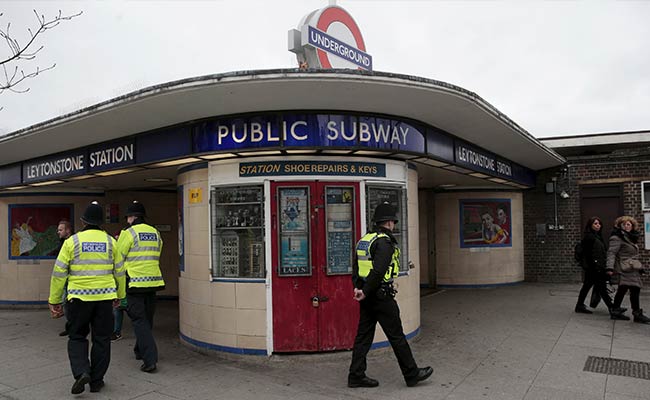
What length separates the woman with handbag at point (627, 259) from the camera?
7691 mm

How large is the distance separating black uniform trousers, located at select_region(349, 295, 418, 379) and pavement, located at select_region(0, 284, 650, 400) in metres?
0.22

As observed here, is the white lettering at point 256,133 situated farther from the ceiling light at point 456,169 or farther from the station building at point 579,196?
the station building at point 579,196

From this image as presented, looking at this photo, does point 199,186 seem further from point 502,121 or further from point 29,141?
point 502,121

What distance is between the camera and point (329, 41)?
28.2ft

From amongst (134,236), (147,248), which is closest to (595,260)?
(147,248)

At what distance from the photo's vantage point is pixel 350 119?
609 cm

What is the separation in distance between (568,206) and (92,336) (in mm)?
11365

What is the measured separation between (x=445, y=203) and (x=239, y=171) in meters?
7.61

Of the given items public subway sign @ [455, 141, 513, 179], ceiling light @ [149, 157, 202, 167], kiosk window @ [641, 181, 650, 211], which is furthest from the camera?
kiosk window @ [641, 181, 650, 211]

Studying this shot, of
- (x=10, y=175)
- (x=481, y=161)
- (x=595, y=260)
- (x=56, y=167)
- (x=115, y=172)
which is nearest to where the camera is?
(x=115, y=172)

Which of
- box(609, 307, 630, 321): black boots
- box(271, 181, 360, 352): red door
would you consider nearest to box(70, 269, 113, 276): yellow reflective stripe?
box(271, 181, 360, 352): red door

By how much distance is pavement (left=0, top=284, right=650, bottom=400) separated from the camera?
5016 mm

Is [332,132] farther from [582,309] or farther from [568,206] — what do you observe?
[568,206]

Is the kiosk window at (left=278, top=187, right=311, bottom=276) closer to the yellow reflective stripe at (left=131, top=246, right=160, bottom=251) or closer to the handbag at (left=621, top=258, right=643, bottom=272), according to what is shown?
the yellow reflective stripe at (left=131, top=246, right=160, bottom=251)
